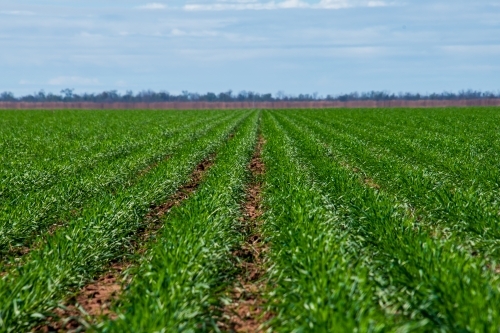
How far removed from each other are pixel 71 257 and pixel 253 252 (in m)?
2.58

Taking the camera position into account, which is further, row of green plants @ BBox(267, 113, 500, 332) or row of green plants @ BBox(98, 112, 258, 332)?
row of green plants @ BBox(98, 112, 258, 332)

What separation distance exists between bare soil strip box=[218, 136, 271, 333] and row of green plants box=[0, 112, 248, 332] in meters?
1.76

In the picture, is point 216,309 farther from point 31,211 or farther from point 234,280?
point 31,211

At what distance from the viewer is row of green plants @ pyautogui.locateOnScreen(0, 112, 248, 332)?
639 centimetres

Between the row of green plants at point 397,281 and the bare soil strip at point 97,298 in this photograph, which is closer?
the row of green plants at point 397,281

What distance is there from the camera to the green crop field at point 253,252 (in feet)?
19.0

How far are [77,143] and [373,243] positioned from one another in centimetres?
1916

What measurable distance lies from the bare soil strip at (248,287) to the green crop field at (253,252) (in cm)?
2

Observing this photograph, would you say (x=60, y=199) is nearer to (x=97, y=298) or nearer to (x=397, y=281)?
(x=97, y=298)

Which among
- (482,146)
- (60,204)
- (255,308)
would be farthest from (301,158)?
(255,308)

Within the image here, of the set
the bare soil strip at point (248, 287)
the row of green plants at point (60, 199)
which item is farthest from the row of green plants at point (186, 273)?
the row of green plants at point (60, 199)

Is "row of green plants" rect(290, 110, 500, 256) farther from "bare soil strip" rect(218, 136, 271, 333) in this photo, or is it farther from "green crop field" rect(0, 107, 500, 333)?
"bare soil strip" rect(218, 136, 271, 333)

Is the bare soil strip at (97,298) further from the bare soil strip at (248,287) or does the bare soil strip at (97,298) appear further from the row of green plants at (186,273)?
the bare soil strip at (248,287)

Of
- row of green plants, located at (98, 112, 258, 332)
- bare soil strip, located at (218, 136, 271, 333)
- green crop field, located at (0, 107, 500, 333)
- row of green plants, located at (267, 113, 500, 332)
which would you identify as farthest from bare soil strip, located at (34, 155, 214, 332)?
row of green plants, located at (267, 113, 500, 332)
